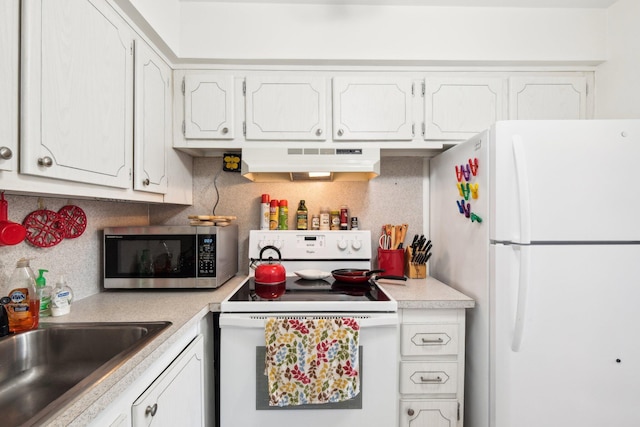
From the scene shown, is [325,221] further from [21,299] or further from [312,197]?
[21,299]

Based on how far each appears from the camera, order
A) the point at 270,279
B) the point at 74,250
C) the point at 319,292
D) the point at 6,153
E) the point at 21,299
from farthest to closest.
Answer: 1. the point at 270,279
2. the point at 319,292
3. the point at 74,250
4. the point at 21,299
5. the point at 6,153

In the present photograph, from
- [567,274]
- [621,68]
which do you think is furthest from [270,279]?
[621,68]

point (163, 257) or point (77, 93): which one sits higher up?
point (77, 93)

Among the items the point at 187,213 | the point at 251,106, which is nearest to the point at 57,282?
the point at 187,213

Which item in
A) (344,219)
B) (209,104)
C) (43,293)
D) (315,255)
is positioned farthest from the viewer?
(344,219)

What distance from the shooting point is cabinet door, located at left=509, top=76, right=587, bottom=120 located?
1835 mm

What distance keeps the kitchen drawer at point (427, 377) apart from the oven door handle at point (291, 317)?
10.9 inches

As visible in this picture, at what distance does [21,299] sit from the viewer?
1.06 meters

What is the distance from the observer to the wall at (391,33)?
1782 mm

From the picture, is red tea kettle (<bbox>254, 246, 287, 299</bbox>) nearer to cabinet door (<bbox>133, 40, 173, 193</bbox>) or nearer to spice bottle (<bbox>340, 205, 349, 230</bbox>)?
spice bottle (<bbox>340, 205, 349, 230</bbox>)

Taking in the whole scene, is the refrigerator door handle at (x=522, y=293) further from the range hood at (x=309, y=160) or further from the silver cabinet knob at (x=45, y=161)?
the silver cabinet knob at (x=45, y=161)

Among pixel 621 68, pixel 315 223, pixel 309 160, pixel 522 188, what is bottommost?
pixel 315 223

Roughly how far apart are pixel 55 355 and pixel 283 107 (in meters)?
1.49

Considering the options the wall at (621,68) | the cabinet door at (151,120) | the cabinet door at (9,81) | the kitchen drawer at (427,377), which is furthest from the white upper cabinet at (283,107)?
the wall at (621,68)
